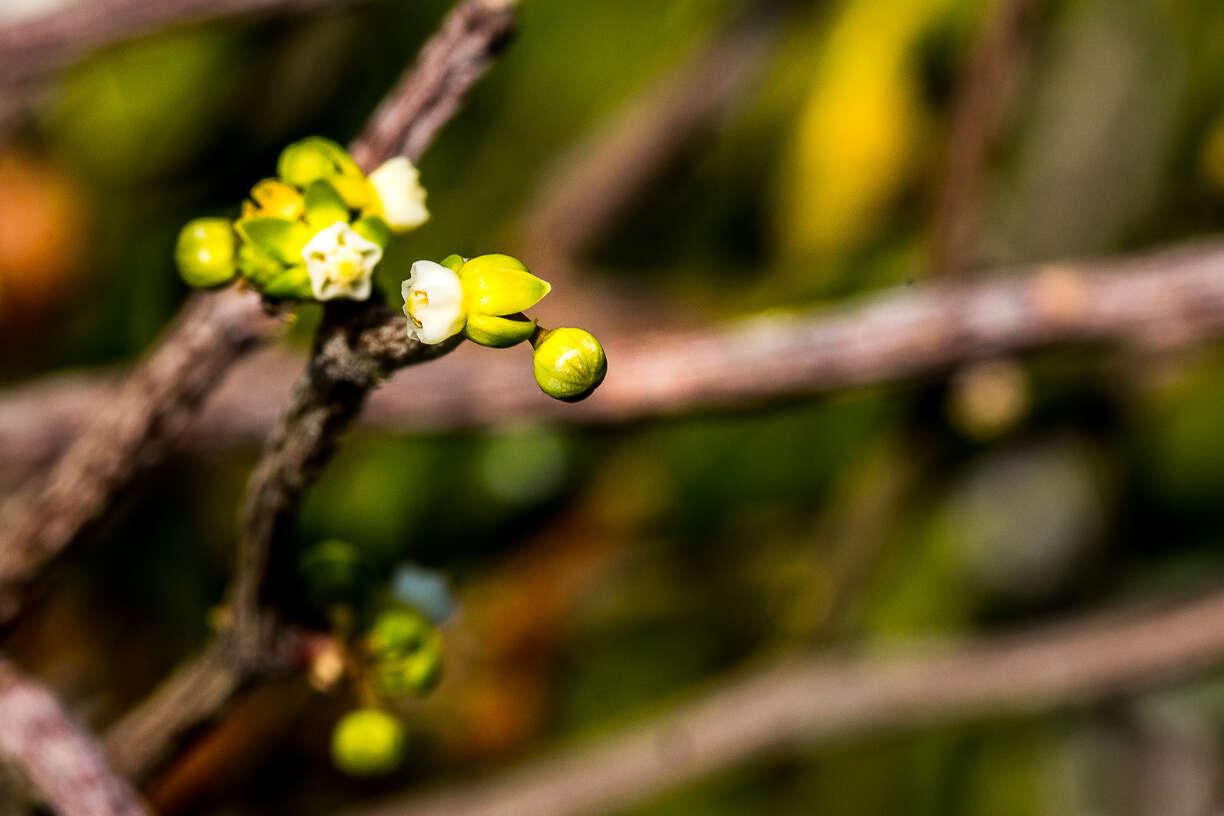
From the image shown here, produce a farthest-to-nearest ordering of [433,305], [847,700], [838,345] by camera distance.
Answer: [847,700], [838,345], [433,305]

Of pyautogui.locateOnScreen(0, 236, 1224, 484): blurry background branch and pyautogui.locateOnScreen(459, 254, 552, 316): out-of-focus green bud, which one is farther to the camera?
pyautogui.locateOnScreen(0, 236, 1224, 484): blurry background branch

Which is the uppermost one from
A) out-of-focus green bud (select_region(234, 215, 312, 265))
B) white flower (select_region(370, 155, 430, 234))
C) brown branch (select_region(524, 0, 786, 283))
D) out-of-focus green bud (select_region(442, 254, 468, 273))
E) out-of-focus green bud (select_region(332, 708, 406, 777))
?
brown branch (select_region(524, 0, 786, 283))

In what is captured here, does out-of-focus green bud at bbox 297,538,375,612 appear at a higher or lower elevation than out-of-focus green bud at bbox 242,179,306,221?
lower

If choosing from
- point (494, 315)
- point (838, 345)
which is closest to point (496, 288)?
point (494, 315)

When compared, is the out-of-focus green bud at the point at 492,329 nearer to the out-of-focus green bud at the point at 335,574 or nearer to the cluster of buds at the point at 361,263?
the cluster of buds at the point at 361,263

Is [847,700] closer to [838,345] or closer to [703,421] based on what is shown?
[703,421]

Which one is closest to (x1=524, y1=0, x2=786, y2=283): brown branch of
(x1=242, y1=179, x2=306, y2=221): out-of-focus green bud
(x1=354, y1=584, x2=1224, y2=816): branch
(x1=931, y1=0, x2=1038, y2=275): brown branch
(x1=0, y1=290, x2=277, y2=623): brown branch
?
(x1=931, y1=0, x2=1038, y2=275): brown branch

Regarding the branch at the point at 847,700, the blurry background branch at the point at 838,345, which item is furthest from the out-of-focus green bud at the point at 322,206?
the branch at the point at 847,700

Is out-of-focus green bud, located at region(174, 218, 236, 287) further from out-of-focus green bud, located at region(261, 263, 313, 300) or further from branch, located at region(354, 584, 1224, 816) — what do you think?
branch, located at region(354, 584, 1224, 816)
